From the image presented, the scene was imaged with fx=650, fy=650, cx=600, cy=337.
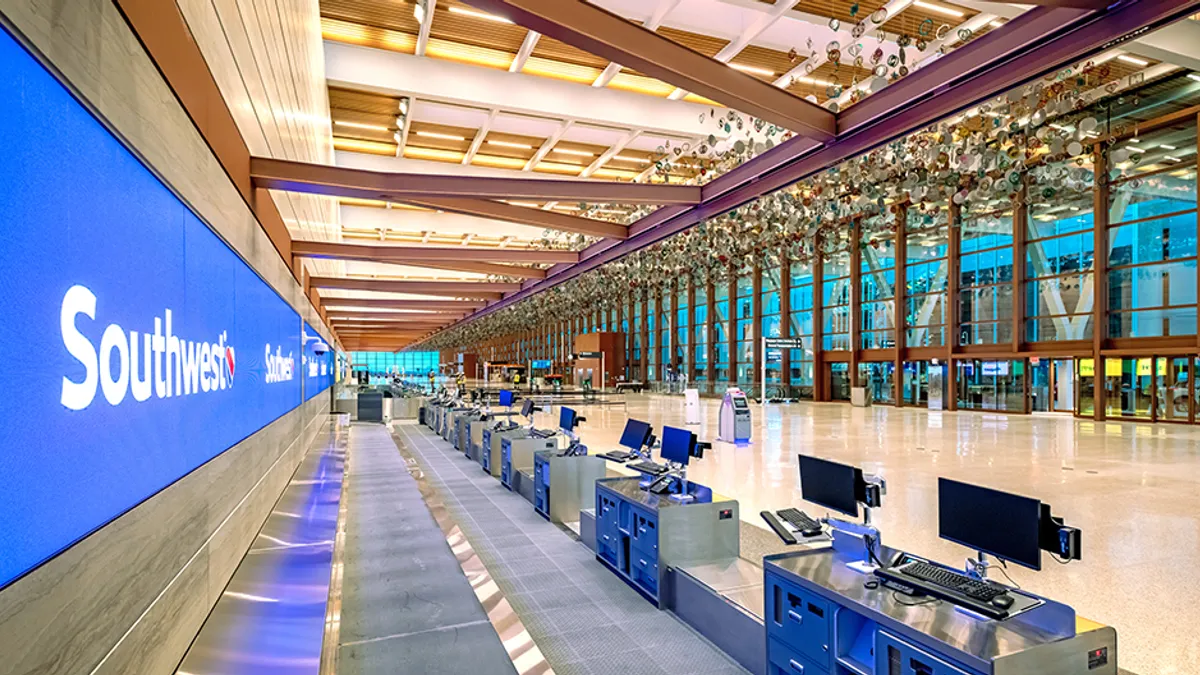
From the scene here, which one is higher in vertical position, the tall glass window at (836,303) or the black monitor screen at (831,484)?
the tall glass window at (836,303)

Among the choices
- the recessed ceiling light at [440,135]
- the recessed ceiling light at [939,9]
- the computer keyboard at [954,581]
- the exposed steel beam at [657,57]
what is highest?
the recessed ceiling light at [939,9]

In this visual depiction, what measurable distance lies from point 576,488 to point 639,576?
262 centimetres

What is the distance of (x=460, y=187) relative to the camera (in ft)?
24.1

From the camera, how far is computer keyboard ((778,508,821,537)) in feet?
12.3

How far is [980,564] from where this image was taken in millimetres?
3035

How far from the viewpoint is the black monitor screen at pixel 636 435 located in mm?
6242

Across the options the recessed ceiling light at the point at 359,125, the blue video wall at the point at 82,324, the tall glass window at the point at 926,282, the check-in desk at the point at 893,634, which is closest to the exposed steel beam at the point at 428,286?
the recessed ceiling light at the point at 359,125

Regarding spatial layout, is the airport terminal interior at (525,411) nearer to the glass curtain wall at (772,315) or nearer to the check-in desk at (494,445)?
the check-in desk at (494,445)

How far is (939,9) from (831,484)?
378 inches

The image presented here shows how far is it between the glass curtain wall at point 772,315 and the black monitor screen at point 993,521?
86.3ft

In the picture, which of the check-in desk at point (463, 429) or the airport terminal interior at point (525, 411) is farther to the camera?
the check-in desk at point (463, 429)

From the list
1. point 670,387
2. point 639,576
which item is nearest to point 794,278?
point 670,387

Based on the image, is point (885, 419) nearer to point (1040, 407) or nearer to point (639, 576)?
point (1040, 407)

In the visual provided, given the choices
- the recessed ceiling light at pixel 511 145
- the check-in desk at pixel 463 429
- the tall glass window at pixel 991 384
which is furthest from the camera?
the tall glass window at pixel 991 384
